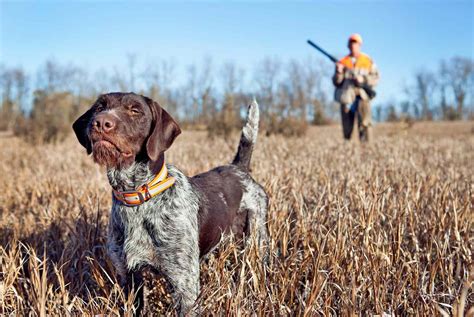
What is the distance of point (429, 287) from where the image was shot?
9.46 feet

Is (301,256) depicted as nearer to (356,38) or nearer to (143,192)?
(143,192)

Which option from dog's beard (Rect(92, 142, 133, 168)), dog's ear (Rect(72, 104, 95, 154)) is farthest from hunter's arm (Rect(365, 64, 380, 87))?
dog's beard (Rect(92, 142, 133, 168))

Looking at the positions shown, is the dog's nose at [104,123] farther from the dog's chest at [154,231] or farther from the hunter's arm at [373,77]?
A: the hunter's arm at [373,77]

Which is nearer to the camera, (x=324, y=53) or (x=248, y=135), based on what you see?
(x=248, y=135)

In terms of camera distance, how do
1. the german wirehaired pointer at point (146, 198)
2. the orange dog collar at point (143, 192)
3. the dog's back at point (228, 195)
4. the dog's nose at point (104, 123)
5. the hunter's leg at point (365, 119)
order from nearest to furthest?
1. the dog's nose at point (104, 123)
2. the german wirehaired pointer at point (146, 198)
3. the orange dog collar at point (143, 192)
4. the dog's back at point (228, 195)
5. the hunter's leg at point (365, 119)

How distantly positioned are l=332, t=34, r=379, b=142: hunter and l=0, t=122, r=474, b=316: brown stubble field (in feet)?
15.7

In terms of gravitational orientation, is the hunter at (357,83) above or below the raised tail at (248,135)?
above

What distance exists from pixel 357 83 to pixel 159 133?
8.48m

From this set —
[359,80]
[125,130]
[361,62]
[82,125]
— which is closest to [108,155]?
[125,130]

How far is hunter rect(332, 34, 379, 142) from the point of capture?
10.5 metres

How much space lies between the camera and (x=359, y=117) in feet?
35.2

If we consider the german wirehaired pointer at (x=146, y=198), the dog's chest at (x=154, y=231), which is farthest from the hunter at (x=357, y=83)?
the dog's chest at (x=154, y=231)

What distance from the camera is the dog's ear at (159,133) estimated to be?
9.12 feet

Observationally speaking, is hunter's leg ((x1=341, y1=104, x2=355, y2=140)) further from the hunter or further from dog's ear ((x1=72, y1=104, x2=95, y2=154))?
dog's ear ((x1=72, y1=104, x2=95, y2=154))
